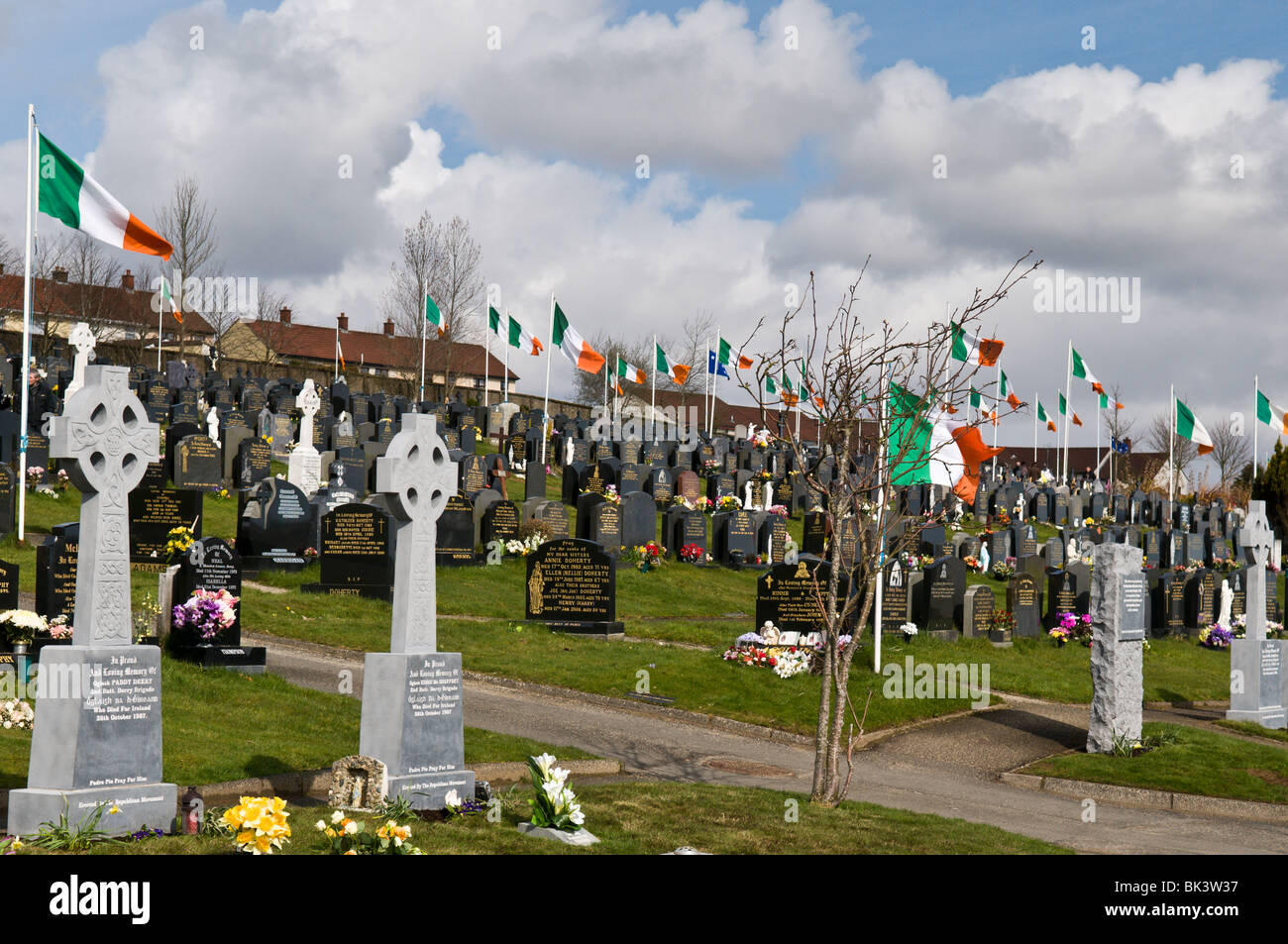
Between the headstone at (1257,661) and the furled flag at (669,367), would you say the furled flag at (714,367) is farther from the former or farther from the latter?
the headstone at (1257,661)

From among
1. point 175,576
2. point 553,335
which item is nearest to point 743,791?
point 175,576

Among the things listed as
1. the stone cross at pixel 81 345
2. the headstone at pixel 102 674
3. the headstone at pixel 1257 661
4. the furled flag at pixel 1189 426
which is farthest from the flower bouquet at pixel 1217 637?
the stone cross at pixel 81 345

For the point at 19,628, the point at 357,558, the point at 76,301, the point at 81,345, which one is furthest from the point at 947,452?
the point at 76,301

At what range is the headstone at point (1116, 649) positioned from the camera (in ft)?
48.2

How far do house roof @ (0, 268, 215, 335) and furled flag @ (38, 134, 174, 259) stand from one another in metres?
35.8

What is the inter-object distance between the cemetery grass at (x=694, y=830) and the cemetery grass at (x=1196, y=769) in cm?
403

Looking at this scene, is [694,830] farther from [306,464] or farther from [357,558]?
[306,464]

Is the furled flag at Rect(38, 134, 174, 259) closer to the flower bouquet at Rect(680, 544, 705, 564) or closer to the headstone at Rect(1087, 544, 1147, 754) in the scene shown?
the headstone at Rect(1087, 544, 1147, 754)

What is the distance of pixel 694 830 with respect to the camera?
28.6 ft

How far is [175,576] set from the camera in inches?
587

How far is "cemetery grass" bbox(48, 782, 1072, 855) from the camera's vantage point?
25.1 feet

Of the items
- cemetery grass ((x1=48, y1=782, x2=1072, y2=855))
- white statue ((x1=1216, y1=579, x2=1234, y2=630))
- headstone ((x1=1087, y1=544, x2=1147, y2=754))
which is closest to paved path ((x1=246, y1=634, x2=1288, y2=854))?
headstone ((x1=1087, y1=544, x2=1147, y2=754))

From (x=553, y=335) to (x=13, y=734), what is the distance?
30.2 m
